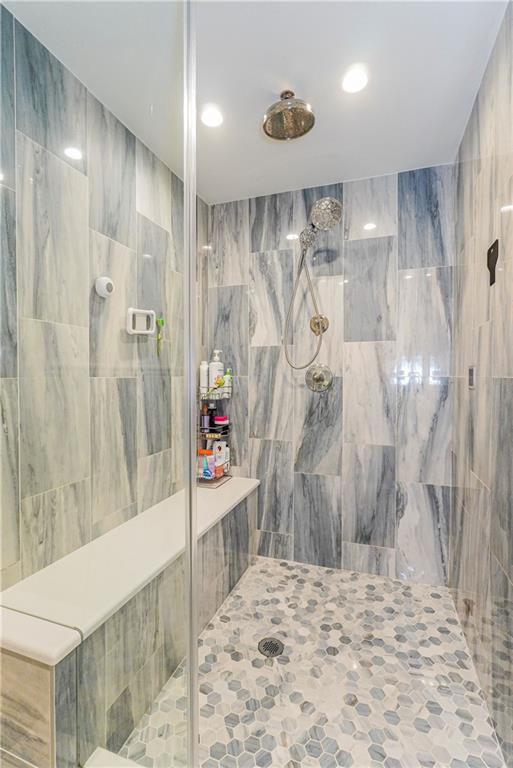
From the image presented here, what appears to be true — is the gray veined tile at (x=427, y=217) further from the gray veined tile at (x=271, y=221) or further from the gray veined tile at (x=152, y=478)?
the gray veined tile at (x=152, y=478)

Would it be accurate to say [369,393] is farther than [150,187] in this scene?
Yes

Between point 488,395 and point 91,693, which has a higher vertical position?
point 488,395

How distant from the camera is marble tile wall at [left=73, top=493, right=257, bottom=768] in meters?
0.92

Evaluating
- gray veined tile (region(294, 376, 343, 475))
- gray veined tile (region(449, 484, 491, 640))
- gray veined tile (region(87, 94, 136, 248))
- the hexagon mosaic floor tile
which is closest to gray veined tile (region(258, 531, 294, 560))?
the hexagon mosaic floor tile

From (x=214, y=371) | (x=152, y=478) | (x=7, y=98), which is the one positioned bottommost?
(x=152, y=478)

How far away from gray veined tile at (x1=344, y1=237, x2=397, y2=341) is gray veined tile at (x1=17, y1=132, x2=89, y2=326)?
1.39 m

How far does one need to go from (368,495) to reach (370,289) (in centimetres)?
114

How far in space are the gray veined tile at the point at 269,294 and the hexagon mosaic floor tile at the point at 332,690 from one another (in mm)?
1414

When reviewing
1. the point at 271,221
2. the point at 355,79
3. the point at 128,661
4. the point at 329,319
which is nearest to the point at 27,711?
the point at 128,661

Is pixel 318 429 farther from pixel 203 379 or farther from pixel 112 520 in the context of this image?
pixel 112 520

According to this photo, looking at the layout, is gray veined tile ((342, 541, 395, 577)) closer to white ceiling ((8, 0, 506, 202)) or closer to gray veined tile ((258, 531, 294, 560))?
gray veined tile ((258, 531, 294, 560))

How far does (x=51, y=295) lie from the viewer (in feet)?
3.53

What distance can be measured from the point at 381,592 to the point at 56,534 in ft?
5.20

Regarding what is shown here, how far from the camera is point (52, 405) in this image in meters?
1.08
